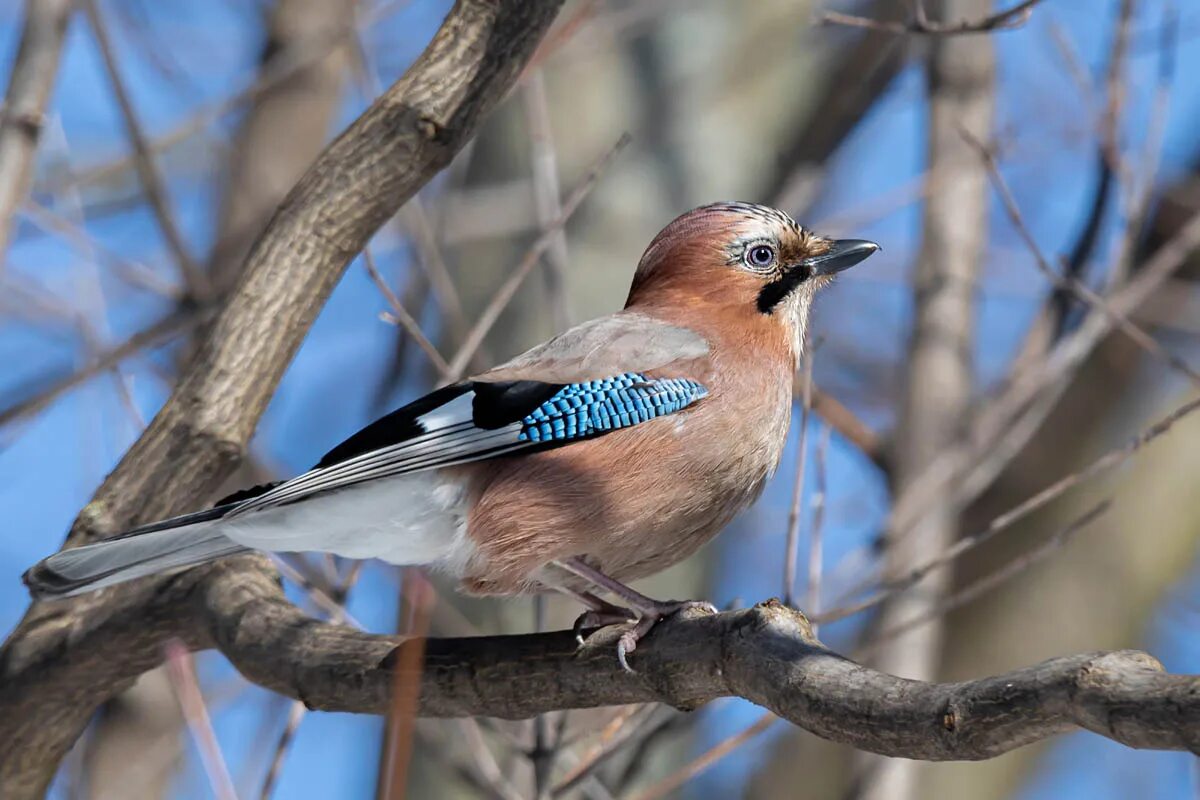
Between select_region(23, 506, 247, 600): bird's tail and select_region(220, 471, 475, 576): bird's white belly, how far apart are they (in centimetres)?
22

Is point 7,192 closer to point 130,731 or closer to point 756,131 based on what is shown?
point 130,731

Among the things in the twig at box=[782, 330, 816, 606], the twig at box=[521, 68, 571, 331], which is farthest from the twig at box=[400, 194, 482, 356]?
the twig at box=[782, 330, 816, 606]

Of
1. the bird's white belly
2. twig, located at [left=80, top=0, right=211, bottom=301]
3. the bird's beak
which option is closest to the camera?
the bird's white belly

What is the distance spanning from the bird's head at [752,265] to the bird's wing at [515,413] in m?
0.39

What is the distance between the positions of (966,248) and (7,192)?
351 centimetres

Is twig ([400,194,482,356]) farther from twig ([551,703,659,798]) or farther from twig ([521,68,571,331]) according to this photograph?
twig ([551,703,659,798])

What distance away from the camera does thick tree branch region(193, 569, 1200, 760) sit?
1.94 metres

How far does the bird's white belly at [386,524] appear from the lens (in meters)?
3.53

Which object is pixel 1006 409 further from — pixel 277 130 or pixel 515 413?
pixel 277 130

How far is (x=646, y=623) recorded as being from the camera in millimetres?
3094

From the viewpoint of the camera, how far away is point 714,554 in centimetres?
684

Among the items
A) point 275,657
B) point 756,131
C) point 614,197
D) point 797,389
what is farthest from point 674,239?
point 756,131

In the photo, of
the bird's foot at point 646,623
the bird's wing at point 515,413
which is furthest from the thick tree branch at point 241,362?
the bird's foot at point 646,623

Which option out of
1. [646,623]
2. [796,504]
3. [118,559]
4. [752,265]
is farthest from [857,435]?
[118,559]
